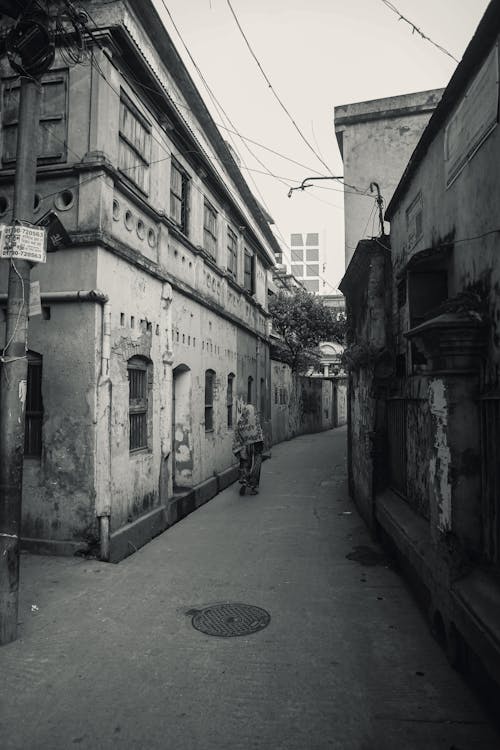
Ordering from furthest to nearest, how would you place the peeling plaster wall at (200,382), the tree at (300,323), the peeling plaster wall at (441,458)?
the tree at (300,323), the peeling plaster wall at (200,382), the peeling plaster wall at (441,458)

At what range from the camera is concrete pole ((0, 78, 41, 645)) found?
13.8ft

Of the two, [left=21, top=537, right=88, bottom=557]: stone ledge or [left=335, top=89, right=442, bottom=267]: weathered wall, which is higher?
[left=335, top=89, right=442, bottom=267]: weathered wall

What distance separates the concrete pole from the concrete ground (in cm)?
51

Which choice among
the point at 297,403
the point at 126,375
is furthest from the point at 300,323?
the point at 126,375

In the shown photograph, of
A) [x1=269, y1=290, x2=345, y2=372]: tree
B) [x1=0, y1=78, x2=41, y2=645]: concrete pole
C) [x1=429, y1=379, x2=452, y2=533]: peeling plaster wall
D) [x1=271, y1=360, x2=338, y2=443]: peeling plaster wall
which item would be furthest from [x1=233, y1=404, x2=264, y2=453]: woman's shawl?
[x1=269, y1=290, x2=345, y2=372]: tree

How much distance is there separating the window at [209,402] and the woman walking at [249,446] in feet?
2.09

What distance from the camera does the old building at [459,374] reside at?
3.63m

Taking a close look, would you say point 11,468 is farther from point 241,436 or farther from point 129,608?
point 241,436

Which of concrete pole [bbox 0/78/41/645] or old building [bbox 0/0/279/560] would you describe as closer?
concrete pole [bbox 0/78/41/645]

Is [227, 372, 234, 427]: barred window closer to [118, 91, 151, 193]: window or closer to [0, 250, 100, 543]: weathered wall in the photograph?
[118, 91, 151, 193]: window

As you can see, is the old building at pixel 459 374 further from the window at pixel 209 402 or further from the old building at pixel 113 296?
the window at pixel 209 402

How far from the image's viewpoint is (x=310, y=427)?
29.2 metres

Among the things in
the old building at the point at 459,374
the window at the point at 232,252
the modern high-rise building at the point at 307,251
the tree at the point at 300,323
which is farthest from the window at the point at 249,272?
the modern high-rise building at the point at 307,251

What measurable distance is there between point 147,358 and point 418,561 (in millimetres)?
4738
